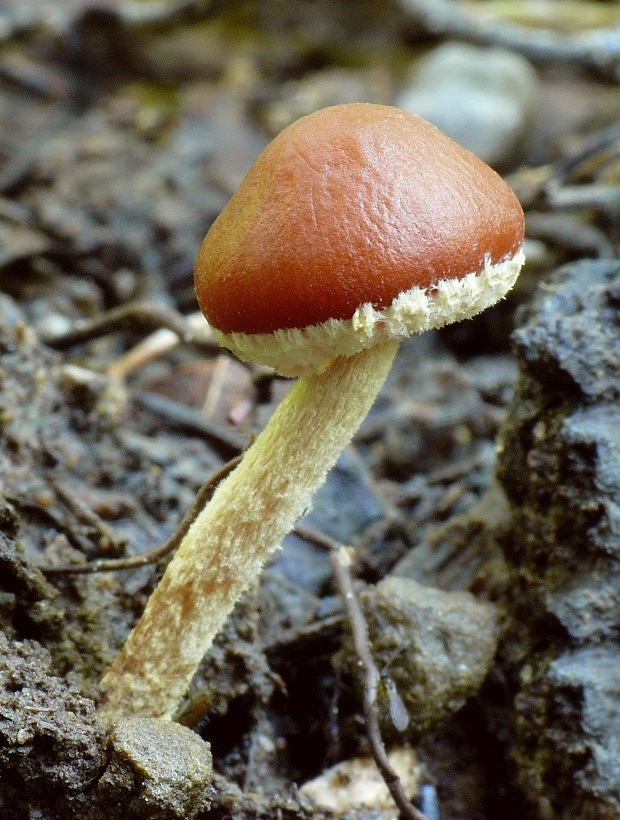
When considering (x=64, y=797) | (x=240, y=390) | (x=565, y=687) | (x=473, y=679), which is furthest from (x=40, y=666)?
(x=240, y=390)

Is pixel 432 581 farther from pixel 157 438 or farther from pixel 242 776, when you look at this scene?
pixel 157 438

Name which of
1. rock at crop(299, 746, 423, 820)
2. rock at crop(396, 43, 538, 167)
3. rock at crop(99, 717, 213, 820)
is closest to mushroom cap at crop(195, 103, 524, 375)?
rock at crop(99, 717, 213, 820)

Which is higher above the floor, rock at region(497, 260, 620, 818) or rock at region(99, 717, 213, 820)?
rock at region(497, 260, 620, 818)

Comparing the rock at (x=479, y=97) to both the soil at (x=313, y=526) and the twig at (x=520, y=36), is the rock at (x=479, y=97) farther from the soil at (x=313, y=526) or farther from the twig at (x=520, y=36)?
the soil at (x=313, y=526)

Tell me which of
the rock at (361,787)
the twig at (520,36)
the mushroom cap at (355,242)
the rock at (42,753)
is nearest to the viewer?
the mushroom cap at (355,242)

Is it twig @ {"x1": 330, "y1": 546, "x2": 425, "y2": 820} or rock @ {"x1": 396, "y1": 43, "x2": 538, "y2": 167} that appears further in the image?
rock @ {"x1": 396, "y1": 43, "x2": 538, "y2": 167}

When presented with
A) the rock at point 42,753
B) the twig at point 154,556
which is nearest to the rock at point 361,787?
the rock at point 42,753

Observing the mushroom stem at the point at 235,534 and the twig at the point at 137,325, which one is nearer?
the mushroom stem at the point at 235,534

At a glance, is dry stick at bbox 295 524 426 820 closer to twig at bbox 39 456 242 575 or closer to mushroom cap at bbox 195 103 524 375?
twig at bbox 39 456 242 575
